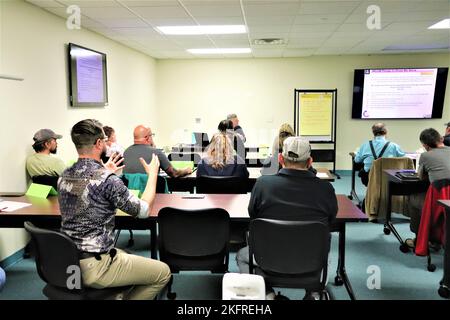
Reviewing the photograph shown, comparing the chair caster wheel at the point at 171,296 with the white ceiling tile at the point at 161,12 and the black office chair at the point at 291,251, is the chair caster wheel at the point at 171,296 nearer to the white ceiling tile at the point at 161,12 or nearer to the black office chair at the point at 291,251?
the black office chair at the point at 291,251

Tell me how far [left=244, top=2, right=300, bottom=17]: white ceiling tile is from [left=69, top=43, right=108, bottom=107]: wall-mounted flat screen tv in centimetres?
206

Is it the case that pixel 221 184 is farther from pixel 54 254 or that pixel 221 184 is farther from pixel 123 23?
pixel 123 23

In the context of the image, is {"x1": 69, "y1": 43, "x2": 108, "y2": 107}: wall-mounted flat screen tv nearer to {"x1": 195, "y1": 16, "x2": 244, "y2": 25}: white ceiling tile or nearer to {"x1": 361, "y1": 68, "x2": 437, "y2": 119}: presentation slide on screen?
{"x1": 195, "y1": 16, "x2": 244, "y2": 25}: white ceiling tile

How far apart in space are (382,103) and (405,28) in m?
2.77

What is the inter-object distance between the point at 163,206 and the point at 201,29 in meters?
3.28

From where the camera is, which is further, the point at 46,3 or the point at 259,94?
the point at 259,94

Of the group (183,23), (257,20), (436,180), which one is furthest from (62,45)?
(436,180)

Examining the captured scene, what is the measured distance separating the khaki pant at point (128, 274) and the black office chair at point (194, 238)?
21 cm

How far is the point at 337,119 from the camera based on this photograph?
8180mm

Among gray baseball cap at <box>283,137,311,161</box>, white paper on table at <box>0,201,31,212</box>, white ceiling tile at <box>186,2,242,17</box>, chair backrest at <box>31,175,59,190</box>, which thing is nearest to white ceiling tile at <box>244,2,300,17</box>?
white ceiling tile at <box>186,2,242,17</box>

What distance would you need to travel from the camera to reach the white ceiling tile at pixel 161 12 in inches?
159

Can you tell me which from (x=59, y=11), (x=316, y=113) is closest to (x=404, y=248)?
(x=59, y=11)

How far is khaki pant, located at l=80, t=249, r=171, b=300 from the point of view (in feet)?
6.24

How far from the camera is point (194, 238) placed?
2.32 m
